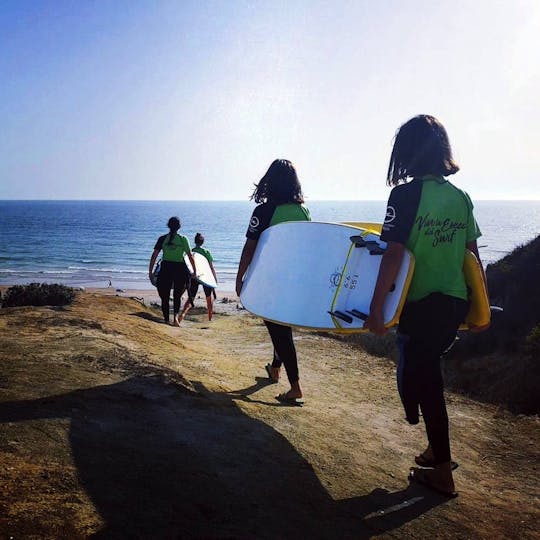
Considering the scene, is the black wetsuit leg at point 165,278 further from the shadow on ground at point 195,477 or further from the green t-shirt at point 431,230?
the green t-shirt at point 431,230

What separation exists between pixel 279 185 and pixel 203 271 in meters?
6.54

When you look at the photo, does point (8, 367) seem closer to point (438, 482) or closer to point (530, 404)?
point (438, 482)

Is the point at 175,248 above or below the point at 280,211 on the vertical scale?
below

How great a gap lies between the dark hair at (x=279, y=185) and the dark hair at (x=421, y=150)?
1653 millimetres

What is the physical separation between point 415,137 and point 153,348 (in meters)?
4.20

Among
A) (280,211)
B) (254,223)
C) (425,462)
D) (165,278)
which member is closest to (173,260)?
(165,278)

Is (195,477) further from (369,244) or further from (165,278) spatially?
(165,278)

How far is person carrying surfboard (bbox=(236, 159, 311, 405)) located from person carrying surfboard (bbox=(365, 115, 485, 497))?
167 centimetres

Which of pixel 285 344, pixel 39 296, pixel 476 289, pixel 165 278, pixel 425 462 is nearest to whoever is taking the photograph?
pixel 476 289

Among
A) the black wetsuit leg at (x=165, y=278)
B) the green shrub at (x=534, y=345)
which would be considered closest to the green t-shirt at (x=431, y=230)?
the green shrub at (x=534, y=345)

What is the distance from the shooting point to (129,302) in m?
12.6

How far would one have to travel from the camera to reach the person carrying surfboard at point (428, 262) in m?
3.13

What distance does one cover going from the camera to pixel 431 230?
124 inches

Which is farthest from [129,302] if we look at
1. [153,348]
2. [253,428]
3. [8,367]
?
[253,428]
